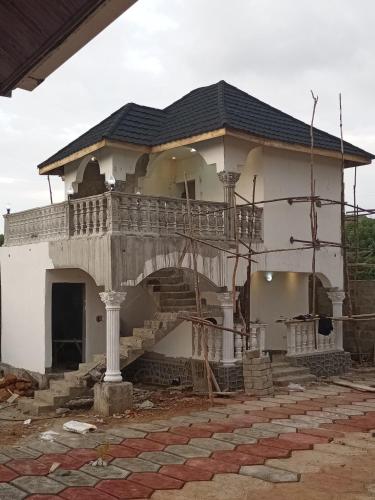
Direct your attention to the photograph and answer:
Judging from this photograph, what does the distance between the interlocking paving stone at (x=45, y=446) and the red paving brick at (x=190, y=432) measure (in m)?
1.69

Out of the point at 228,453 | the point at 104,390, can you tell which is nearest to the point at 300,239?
the point at 104,390

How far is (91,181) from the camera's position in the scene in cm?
1578

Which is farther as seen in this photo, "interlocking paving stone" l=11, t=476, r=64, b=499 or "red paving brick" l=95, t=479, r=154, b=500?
"interlocking paving stone" l=11, t=476, r=64, b=499

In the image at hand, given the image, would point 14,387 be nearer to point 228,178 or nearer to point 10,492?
point 228,178

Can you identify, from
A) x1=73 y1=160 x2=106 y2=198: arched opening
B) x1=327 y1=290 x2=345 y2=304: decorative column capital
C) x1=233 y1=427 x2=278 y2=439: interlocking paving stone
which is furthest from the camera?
x1=73 y1=160 x2=106 y2=198: arched opening

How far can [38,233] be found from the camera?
13320 mm

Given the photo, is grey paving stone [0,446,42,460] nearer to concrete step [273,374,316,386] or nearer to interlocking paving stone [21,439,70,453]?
interlocking paving stone [21,439,70,453]

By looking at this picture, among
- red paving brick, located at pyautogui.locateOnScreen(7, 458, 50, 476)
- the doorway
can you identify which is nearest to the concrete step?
the doorway

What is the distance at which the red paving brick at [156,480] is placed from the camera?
6.08m

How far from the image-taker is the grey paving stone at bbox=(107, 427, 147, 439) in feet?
27.4

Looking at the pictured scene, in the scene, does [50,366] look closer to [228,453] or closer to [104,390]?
[104,390]

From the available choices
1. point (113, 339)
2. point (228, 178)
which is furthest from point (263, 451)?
point (228, 178)

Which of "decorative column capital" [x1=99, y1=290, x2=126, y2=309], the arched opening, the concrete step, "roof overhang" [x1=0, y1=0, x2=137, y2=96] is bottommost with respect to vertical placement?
the concrete step

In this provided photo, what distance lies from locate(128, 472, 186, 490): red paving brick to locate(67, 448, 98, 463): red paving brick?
0.93m
